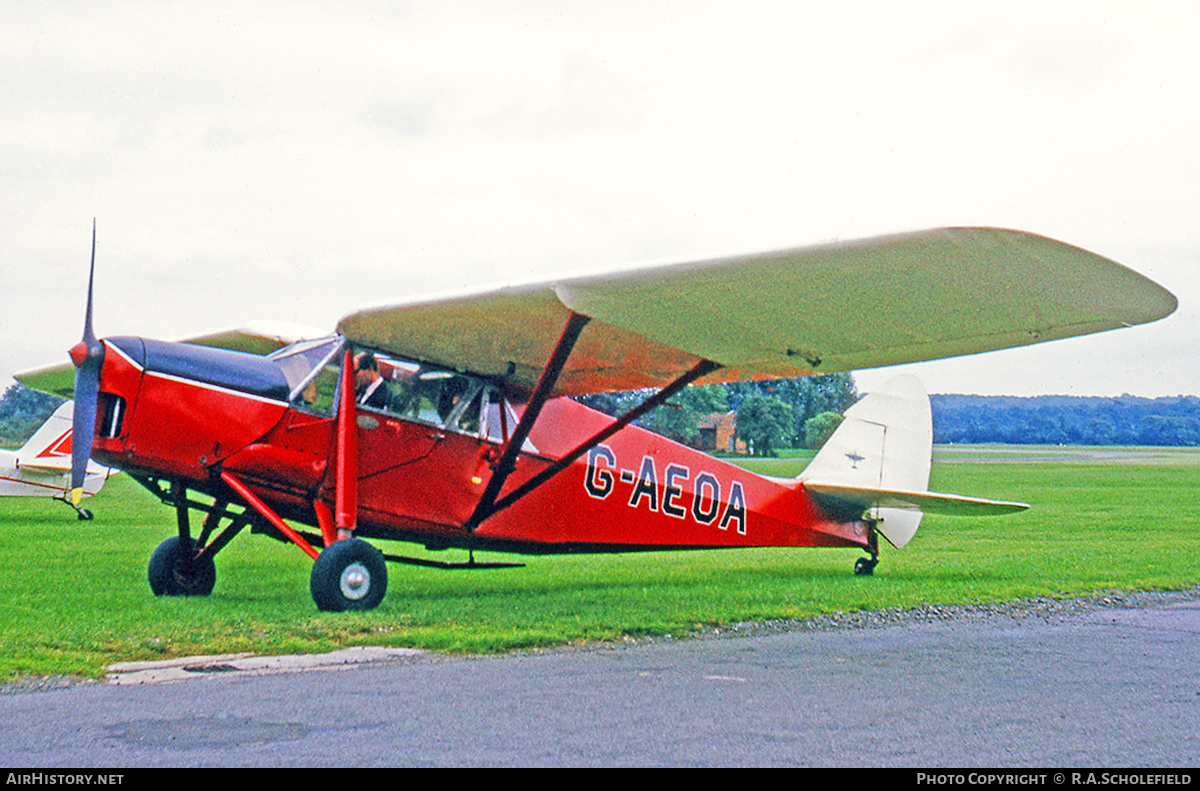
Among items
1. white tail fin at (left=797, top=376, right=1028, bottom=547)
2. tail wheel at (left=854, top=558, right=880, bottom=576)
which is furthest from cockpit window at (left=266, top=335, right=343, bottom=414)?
tail wheel at (left=854, top=558, right=880, bottom=576)

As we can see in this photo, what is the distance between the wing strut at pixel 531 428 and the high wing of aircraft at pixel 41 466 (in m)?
15.1

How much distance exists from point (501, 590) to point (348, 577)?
7.78ft

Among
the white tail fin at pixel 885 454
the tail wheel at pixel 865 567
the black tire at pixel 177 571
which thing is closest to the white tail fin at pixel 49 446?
the black tire at pixel 177 571

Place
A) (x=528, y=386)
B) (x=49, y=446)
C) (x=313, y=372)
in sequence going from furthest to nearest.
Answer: (x=49, y=446) → (x=528, y=386) → (x=313, y=372)

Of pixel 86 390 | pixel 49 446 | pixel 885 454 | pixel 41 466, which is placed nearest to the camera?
pixel 86 390

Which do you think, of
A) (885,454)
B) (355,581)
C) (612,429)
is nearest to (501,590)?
(612,429)

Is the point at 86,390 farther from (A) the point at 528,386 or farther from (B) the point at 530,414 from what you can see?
(A) the point at 528,386

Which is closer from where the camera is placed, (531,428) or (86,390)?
(86,390)

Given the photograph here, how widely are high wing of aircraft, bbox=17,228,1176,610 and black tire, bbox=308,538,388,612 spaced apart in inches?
0.5

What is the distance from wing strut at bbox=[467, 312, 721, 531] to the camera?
24.9ft

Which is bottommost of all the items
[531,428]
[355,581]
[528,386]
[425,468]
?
[355,581]

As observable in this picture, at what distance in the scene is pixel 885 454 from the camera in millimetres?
11609

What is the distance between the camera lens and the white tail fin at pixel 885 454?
11.5 m

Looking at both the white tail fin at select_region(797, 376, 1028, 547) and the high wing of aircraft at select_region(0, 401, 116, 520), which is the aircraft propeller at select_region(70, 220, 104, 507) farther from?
the high wing of aircraft at select_region(0, 401, 116, 520)
